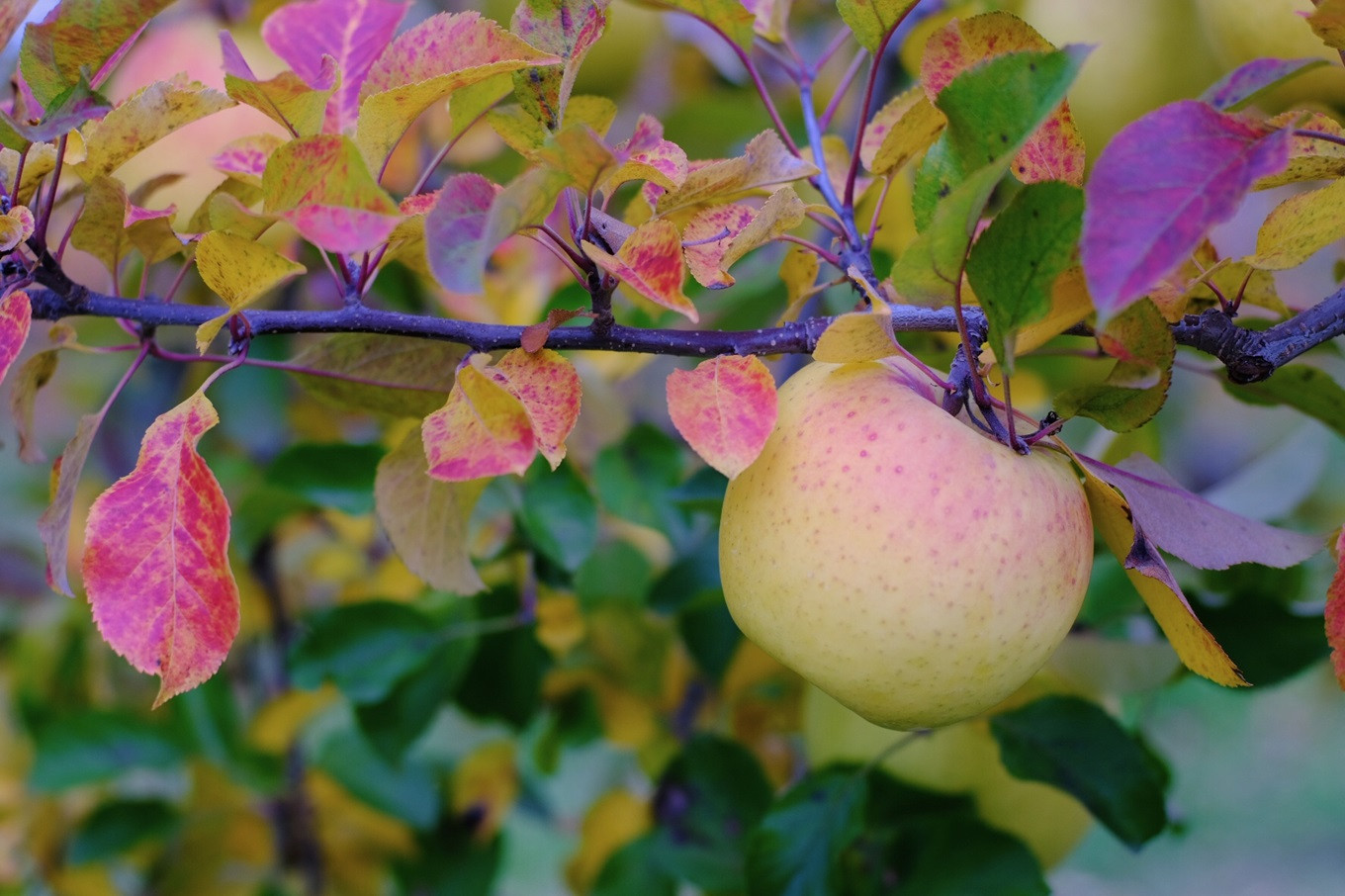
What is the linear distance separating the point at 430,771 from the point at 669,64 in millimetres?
928

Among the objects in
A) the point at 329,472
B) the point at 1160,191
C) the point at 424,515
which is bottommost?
the point at 329,472

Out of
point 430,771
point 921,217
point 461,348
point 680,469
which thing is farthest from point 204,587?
point 430,771

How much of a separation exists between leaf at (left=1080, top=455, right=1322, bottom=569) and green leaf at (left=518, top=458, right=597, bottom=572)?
31cm

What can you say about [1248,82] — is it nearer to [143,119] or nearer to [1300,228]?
[1300,228]

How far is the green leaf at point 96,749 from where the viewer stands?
909 mm

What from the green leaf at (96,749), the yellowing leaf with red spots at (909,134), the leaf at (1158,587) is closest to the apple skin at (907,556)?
the leaf at (1158,587)

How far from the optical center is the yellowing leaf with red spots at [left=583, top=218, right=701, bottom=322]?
39 cm

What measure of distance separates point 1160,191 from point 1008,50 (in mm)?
126

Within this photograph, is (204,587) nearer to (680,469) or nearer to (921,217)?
(921,217)

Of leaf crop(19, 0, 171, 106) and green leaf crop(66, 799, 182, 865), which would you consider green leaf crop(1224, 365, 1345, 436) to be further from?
green leaf crop(66, 799, 182, 865)

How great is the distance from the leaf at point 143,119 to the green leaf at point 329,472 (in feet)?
1.01

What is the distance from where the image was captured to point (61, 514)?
17.0 inches

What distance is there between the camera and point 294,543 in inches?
48.0

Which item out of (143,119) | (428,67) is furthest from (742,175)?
(143,119)
